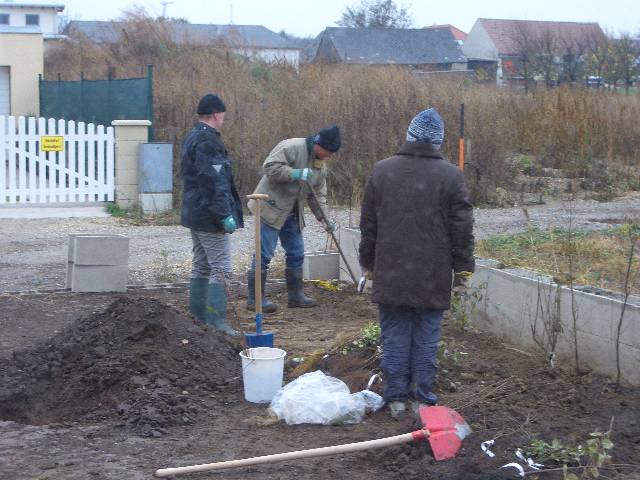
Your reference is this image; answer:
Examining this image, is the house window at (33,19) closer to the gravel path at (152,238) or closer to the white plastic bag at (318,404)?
the gravel path at (152,238)

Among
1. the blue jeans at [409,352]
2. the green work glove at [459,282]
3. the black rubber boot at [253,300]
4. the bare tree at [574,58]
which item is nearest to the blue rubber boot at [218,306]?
the black rubber boot at [253,300]

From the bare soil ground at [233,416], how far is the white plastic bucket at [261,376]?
77 mm

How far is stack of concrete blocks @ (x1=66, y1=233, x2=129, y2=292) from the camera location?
8.66 m

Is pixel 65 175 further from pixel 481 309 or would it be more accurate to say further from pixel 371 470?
pixel 371 470

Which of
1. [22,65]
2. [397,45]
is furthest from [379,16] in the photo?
[22,65]

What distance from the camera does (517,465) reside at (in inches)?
171

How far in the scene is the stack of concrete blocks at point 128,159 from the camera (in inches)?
570

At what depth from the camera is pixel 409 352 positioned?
5.35 meters

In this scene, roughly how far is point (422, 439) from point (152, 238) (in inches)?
321

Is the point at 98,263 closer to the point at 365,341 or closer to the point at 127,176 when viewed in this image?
the point at 365,341

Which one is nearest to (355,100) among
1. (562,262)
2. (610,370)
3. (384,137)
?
(384,137)

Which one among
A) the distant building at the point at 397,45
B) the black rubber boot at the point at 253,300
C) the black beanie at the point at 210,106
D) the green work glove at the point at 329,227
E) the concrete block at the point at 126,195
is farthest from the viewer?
the distant building at the point at 397,45

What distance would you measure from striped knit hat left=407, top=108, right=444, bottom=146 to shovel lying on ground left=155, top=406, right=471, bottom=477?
1483 mm

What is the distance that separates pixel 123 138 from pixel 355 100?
4147 mm
